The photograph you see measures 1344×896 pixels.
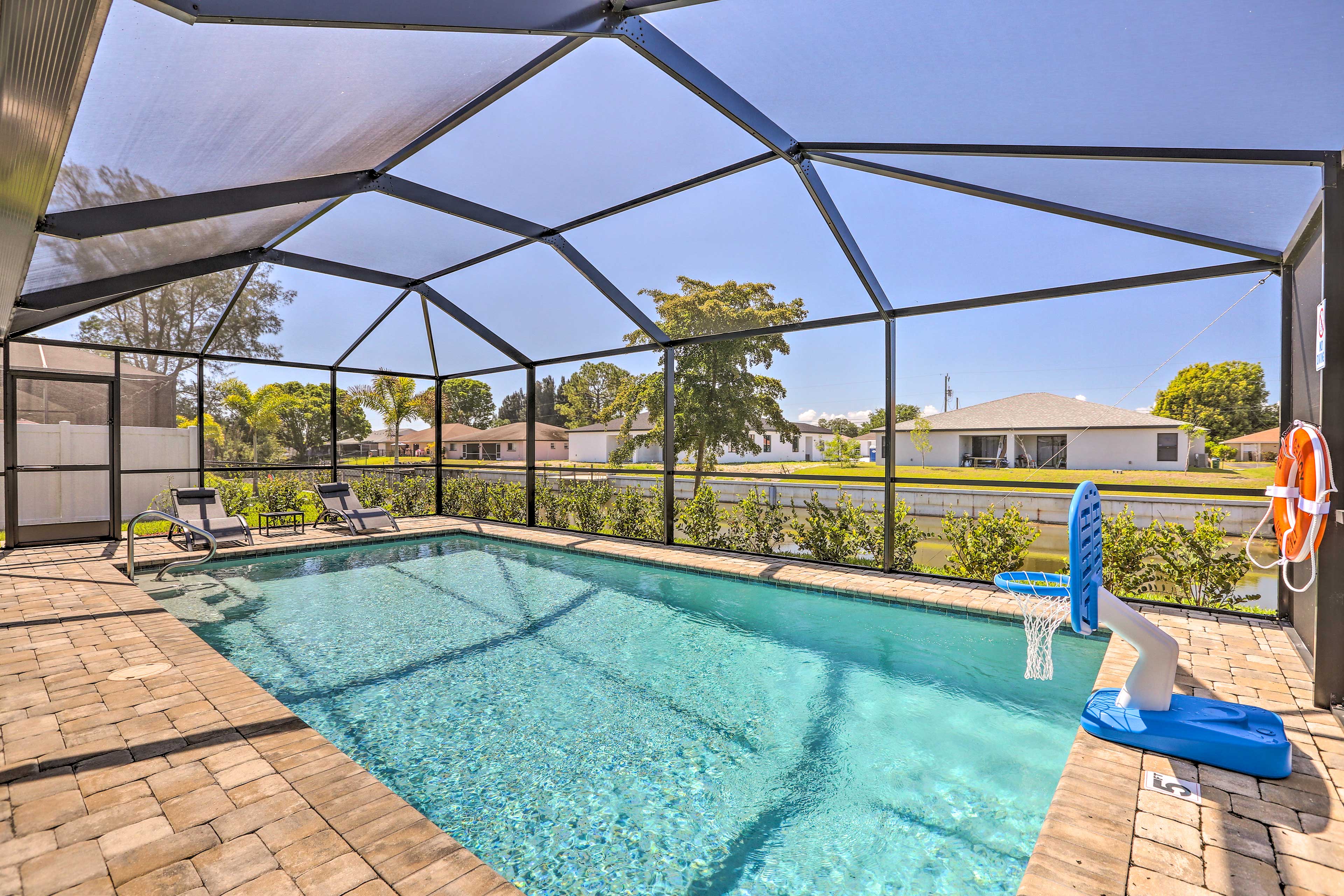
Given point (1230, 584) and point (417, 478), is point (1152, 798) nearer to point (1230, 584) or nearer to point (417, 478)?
point (1230, 584)

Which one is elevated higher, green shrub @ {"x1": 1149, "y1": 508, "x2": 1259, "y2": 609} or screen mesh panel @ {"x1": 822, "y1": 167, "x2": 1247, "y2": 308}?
screen mesh panel @ {"x1": 822, "y1": 167, "x2": 1247, "y2": 308}

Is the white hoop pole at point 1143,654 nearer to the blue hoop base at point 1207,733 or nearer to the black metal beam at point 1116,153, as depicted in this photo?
the blue hoop base at point 1207,733

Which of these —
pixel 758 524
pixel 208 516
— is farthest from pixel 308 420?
pixel 758 524

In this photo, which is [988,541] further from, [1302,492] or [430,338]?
[430,338]

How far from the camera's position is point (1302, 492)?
314 centimetres

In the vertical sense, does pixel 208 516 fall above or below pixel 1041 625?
above

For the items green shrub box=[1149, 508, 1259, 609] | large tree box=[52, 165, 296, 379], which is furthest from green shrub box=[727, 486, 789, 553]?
large tree box=[52, 165, 296, 379]

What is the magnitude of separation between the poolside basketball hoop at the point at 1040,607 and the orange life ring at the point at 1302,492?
1.07 meters

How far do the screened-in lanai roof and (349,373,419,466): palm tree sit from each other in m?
5.78

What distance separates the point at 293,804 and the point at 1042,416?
10223 millimetres

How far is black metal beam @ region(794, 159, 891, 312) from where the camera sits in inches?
193

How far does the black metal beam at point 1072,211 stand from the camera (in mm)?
4559

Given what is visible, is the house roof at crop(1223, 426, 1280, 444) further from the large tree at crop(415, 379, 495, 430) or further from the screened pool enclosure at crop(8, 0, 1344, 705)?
the large tree at crop(415, 379, 495, 430)

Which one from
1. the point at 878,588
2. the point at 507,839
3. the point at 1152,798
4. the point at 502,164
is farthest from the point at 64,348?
the point at 1152,798
